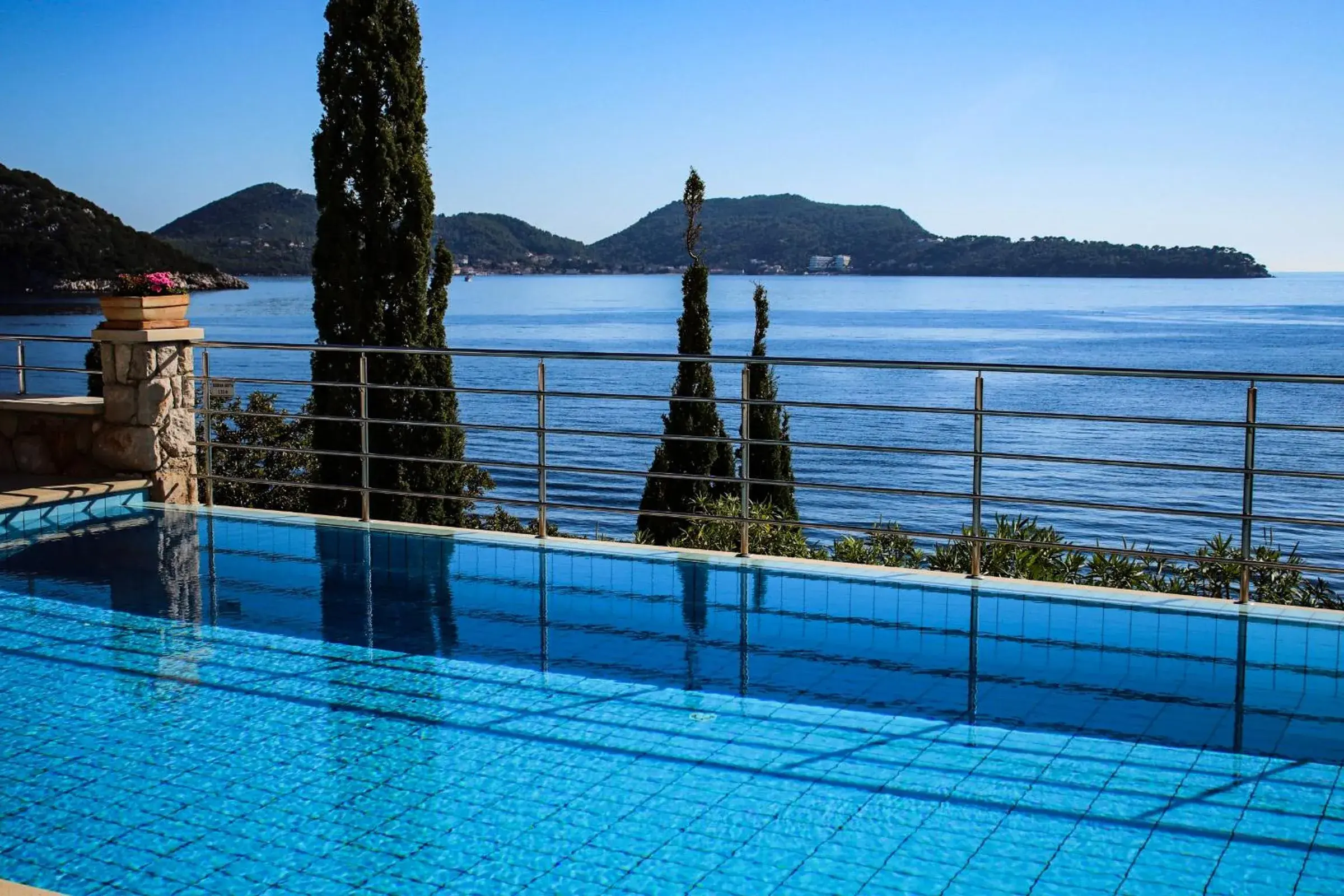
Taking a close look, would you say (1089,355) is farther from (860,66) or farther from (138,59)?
(138,59)

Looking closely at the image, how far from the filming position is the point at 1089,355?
6656cm

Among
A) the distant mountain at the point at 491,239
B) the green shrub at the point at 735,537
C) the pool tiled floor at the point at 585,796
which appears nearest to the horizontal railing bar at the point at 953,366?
the pool tiled floor at the point at 585,796

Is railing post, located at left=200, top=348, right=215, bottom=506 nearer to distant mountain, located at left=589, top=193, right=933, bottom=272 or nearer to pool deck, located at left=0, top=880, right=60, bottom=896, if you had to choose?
pool deck, located at left=0, top=880, right=60, bottom=896

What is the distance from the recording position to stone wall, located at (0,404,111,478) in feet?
26.6

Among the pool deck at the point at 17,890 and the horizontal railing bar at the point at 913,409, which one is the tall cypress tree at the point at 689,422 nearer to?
the horizontal railing bar at the point at 913,409

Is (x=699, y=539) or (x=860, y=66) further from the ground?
(x=860, y=66)

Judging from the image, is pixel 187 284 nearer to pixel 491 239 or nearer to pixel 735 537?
pixel 735 537

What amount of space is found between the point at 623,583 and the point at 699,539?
Result: 7.88 m

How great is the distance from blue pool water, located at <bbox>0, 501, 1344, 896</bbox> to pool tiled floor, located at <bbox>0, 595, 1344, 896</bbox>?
12mm

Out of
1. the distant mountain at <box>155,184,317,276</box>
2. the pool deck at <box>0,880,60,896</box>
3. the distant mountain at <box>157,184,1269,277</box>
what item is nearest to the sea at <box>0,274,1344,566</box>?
the distant mountain at <box>155,184,317,276</box>

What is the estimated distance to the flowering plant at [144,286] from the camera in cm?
779

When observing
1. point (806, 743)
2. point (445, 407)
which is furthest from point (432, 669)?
point (445, 407)

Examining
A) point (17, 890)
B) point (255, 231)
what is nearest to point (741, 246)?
point (255, 231)

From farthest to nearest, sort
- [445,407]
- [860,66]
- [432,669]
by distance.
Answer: [860,66]
[445,407]
[432,669]
